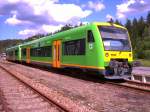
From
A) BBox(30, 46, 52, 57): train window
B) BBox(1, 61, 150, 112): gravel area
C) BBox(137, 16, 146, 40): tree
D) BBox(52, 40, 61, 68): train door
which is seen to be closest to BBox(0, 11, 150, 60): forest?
BBox(137, 16, 146, 40): tree

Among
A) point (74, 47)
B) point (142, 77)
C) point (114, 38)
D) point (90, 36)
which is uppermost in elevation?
point (90, 36)

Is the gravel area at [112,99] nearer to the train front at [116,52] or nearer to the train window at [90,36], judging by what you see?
the train front at [116,52]

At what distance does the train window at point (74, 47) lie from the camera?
20.1m

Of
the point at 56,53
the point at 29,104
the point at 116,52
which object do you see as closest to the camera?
the point at 29,104

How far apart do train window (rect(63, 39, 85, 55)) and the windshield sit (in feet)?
5.78

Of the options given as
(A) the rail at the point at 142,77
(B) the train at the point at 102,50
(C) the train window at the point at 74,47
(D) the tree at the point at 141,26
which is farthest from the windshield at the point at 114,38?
(D) the tree at the point at 141,26

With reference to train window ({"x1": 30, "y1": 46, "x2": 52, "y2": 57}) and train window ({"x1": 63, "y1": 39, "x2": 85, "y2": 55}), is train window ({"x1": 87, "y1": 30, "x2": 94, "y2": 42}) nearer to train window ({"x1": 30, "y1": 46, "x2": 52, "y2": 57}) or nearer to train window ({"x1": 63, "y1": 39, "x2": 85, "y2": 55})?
train window ({"x1": 63, "y1": 39, "x2": 85, "y2": 55})

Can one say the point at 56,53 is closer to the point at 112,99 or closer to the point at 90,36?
the point at 90,36

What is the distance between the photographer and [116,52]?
1833 centimetres

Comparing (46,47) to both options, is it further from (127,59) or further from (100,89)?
(100,89)

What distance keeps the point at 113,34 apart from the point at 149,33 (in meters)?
96.8

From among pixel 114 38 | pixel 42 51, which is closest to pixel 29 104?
pixel 114 38

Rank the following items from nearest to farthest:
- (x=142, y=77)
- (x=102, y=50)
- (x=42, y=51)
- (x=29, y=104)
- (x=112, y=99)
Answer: (x=29, y=104) → (x=112, y=99) → (x=102, y=50) → (x=142, y=77) → (x=42, y=51)

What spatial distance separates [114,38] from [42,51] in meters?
14.8
